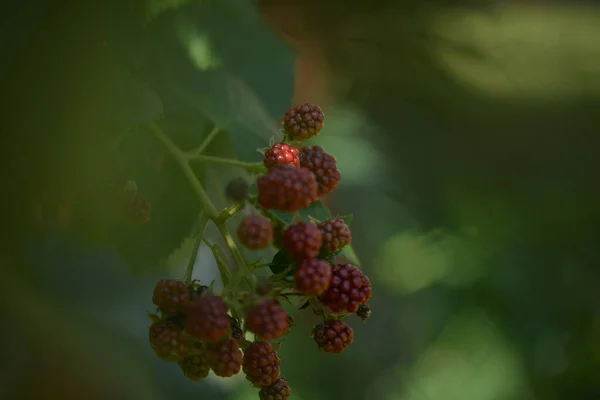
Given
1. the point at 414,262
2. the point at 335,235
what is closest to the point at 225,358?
the point at 335,235

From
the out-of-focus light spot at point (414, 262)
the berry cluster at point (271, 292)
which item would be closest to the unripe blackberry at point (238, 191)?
the berry cluster at point (271, 292)

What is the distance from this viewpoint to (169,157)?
1054 mm

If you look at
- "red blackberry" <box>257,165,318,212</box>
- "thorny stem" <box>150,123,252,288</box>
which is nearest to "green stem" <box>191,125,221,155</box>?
"thorny stem" <box>150,123,252,288</box>

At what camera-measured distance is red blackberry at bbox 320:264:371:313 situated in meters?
0.73

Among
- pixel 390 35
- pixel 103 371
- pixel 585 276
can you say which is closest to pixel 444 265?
pixel 585 276

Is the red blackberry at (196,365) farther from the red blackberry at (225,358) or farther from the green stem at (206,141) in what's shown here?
the green stem at (206,141)

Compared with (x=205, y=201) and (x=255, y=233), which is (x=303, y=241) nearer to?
(x=255, y=233)

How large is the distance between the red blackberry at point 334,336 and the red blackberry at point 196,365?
0.12 meters

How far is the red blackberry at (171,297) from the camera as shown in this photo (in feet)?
2.38

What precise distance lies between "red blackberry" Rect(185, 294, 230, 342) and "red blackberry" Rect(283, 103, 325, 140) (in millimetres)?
244

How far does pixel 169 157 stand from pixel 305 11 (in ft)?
4.45

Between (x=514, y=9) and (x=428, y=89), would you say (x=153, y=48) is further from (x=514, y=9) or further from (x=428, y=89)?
(x=514, y=9)

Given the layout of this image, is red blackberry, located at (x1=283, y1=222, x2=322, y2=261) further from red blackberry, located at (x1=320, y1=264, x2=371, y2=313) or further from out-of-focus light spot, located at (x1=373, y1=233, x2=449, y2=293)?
out-of-focus light spot, located at (x1=373, y1=233, x2=449, y2=293)

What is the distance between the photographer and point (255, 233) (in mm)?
686
